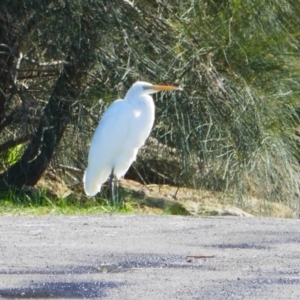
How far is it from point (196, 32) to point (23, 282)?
18.5ft

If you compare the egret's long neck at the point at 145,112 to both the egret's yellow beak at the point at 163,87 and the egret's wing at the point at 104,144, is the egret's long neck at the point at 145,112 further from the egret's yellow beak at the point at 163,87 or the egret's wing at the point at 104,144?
the egret's yellow beak at the point at 163,87

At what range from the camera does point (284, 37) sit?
9633mm

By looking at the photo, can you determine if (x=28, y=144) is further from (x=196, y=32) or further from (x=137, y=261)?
(x=137, y=261)

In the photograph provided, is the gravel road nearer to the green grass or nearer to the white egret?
the green grass

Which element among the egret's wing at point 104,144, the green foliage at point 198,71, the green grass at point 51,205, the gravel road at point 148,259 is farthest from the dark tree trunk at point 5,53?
the gravel road at point 148,259

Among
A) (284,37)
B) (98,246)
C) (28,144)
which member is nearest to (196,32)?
(284,37)

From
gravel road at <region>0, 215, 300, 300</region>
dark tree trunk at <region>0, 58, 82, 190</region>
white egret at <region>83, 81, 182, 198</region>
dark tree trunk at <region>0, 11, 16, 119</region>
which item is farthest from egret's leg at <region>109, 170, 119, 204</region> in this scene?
gravel road at <region>0, 215, 300, 300</region>

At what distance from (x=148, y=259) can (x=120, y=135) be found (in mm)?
4645

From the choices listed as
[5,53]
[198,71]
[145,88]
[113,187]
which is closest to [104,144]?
[113,187]

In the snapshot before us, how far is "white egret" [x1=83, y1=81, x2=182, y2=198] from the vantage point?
9266mm

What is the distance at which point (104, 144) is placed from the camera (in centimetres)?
951

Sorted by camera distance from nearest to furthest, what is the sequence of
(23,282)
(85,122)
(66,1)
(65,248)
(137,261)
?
(23,282), (137,261), (65,248), (66,1), (85,122)

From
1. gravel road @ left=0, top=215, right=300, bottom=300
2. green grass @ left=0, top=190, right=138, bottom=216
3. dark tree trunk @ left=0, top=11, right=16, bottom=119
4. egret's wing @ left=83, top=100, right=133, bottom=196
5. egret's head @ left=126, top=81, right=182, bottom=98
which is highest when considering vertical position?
dark tree trunk @ left=0, top=11, right=16, bottom=119

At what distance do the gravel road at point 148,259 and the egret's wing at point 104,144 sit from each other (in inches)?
74.2
